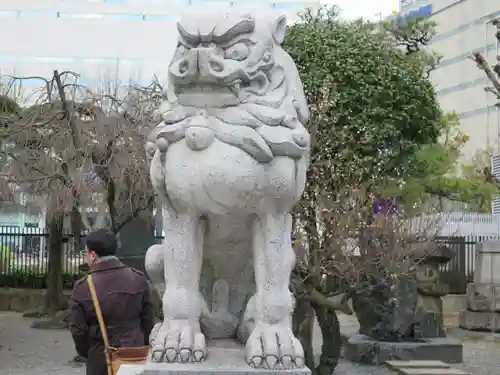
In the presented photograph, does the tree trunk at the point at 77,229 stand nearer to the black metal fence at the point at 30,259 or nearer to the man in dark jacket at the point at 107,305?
the black metal fence at the point at 30,259

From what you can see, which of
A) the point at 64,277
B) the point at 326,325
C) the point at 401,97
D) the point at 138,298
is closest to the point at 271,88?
the point at 138,298

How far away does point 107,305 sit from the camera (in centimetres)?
412

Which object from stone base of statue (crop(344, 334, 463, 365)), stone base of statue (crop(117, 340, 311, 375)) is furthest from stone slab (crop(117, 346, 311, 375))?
stone base of statue (crop(344, 334, 463, 365))

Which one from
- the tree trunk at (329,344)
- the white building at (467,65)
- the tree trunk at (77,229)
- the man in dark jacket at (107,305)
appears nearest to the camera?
the man in dark jacket at (107,305)

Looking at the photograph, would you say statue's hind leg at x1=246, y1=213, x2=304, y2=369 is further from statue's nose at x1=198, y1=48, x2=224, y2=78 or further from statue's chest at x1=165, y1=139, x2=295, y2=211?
statue's nose at x1=198, y1=48, x2=224, y2=78

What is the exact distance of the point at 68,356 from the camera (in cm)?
1080

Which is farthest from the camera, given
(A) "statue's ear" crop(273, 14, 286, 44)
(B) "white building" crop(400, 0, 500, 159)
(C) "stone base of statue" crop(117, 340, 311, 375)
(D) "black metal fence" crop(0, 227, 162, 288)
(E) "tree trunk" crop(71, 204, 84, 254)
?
(B) "white building" crop(400, 0, 500, 159)

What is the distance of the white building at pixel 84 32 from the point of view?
30203mm

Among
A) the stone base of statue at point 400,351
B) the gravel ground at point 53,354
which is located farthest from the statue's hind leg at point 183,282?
the stone base of statue at point 400,351

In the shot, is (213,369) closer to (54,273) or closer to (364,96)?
(364,96)

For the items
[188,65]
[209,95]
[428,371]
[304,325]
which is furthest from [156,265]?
[428,371]

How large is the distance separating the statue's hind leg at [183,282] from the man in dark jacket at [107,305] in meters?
0.59

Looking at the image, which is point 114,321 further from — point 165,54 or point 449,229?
point 165,54

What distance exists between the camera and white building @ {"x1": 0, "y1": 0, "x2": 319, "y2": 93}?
3020 cm
